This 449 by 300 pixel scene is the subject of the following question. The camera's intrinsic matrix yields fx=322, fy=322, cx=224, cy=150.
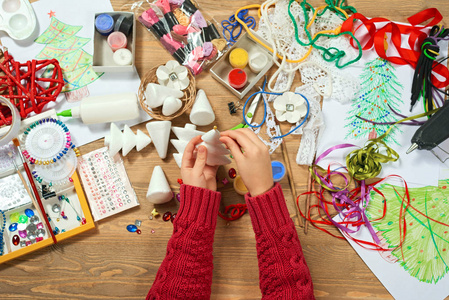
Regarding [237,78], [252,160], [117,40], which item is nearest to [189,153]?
[252,160]

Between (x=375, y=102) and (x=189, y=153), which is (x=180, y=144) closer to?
(x=189, y=153)

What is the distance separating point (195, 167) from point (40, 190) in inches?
16.8

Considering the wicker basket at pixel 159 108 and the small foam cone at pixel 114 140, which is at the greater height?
the wicker basket at pixel 159 108

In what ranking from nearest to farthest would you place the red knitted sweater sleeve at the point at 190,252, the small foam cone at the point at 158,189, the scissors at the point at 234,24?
the red knitted sweater sleeve at the point at 190,252 → the small foam cone at the point at 158,189 → the scissors at the point at 234,24

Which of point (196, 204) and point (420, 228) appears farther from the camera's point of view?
point (420, 228)

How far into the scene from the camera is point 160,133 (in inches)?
32.3

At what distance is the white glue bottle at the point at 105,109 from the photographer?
2.69 ft

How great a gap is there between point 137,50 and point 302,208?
62cm

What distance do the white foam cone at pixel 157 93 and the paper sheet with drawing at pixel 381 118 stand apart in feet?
1.34

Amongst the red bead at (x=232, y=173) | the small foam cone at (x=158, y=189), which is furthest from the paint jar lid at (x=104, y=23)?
the red bead at (x=232, y=173)

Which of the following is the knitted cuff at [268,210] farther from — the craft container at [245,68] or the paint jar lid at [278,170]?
the craft container at [245,68]

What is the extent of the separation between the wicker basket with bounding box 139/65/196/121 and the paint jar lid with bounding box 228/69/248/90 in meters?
0.10

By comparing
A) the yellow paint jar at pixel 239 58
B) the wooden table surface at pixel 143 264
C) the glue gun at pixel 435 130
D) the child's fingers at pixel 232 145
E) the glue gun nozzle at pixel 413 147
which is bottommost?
the wooden table surface at pixel 143 264

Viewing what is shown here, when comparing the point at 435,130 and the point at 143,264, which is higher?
the point at 435,130
